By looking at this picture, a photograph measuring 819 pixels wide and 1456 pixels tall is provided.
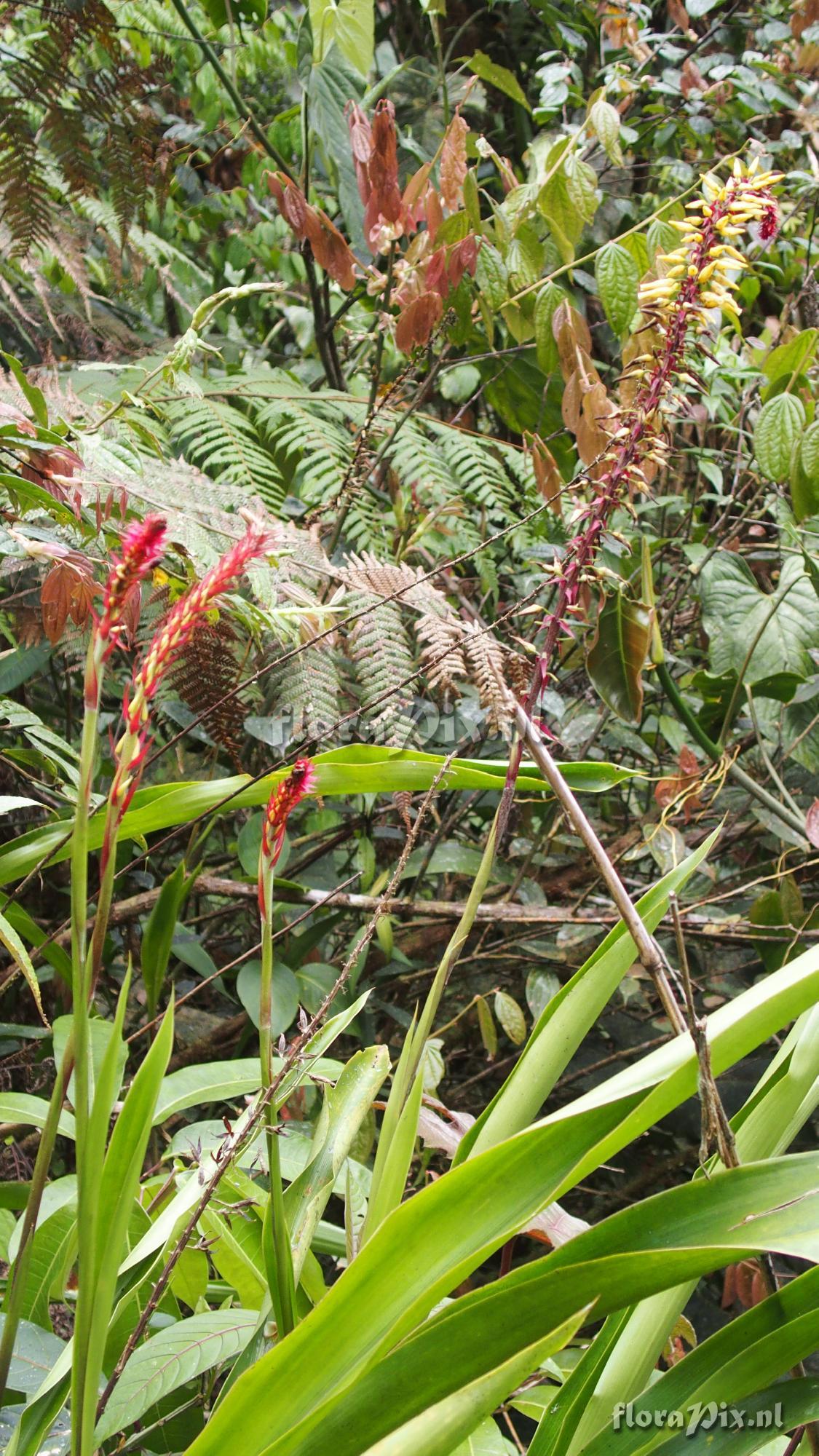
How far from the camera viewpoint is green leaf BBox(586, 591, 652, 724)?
1004 mm

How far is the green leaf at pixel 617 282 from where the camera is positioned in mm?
1023

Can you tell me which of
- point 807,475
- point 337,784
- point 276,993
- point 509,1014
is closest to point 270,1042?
point 337,784

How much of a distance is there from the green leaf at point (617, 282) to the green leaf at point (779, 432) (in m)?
0.19

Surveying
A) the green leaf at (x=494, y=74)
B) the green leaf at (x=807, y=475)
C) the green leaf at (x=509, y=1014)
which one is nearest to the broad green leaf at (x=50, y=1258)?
the green leaf at (x=509, y=1014)

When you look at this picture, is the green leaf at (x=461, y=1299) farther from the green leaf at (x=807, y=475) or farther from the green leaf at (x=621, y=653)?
the green leaf at (x=807, y=475)

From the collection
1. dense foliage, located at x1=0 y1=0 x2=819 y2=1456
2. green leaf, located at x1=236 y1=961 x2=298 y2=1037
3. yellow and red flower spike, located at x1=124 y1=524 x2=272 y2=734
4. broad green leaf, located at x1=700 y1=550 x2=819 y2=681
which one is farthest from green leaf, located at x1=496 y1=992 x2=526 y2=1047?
yellow and red flower spike, located at x1=124 y1=524 x2=272 y2=734

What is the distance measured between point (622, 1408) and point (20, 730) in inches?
32.8

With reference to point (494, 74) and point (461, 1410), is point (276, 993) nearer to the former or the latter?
point (461, 1410)

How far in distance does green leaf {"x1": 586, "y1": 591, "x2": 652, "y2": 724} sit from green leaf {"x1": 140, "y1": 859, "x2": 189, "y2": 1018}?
17.7 inches

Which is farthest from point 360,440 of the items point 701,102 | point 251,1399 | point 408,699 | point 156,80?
point 701,102

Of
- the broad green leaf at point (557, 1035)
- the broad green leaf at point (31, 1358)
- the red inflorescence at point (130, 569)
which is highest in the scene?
the red inflorescence at point (130, 569)

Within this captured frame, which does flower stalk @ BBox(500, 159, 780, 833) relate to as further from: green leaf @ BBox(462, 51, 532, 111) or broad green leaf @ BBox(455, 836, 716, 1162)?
green leaf @ BBox(462, 51, 532, 111)

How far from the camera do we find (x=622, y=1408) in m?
0.48
